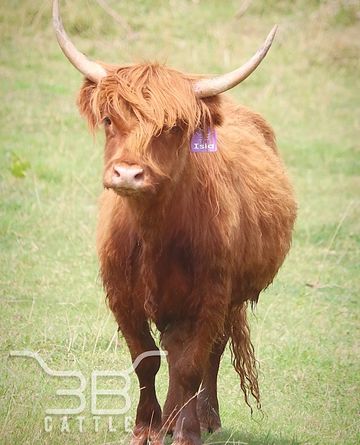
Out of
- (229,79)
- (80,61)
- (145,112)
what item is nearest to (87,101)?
(80,61)

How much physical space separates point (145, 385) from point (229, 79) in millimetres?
1835

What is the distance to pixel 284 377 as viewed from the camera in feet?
31.2

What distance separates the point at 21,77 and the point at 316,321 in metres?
8.26

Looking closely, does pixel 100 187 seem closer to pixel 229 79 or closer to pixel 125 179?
pixel 229 79

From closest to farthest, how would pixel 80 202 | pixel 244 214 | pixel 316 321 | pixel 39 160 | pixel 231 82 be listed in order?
pixel 231 82 → pixel 244 214 → pixel 316 321 → pixel 80 202 → pixel 39 160

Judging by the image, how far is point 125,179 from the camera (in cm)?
641

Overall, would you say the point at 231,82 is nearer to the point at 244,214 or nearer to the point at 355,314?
the point at 244,214

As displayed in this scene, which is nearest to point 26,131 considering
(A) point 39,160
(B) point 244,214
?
(A) point 39,160

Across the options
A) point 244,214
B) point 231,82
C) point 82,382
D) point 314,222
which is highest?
point 231,82

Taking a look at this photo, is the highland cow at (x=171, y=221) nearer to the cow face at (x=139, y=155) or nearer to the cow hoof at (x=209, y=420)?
the cow face at (x=139, y=155)

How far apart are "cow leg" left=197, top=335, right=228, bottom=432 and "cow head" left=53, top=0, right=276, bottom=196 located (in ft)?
5.32

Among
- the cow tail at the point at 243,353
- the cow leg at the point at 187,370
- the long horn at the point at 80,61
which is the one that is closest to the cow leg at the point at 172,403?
the cow leg at the point at 187,370

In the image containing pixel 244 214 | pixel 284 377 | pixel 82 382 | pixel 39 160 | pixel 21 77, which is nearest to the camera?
pixel 244 214

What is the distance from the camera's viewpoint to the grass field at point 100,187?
8.66 meters
